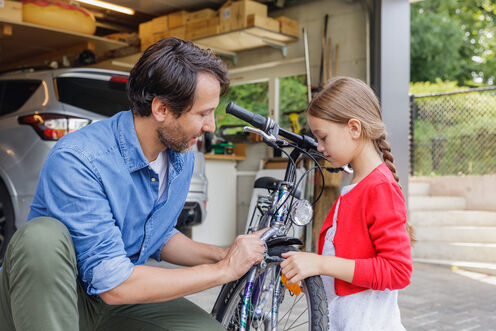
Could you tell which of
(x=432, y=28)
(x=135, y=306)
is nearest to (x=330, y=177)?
(x=135, y=306)

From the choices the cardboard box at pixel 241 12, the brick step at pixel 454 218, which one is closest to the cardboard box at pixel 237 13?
the cardboard box at pixel 241 12

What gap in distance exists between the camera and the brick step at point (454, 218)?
677 centimetres

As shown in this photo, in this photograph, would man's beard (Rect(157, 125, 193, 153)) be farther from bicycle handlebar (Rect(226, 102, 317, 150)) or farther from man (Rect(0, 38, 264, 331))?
bicycle handlebar (Rect(226, 102, 317, 150))

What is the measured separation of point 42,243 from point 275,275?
0.78m

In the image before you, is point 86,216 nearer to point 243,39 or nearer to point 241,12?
point 241,12

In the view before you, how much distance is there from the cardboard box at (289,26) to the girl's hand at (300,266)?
200 inches

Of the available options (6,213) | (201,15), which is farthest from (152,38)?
(6,213)

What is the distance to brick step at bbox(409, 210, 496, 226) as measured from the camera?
6766 millimetres

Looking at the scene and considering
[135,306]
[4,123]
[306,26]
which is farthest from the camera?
[306,26]

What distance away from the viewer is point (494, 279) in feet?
16.8

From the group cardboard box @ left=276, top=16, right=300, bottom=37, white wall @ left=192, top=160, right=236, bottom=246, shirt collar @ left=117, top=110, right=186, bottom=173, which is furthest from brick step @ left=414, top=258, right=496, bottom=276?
shirt collar @ left=117, top=110, right=186, bottom=173

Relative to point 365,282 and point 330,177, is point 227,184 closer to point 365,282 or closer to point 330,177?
point 330,177

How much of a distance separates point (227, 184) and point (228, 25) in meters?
1.93

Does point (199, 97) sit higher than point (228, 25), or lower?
lower
